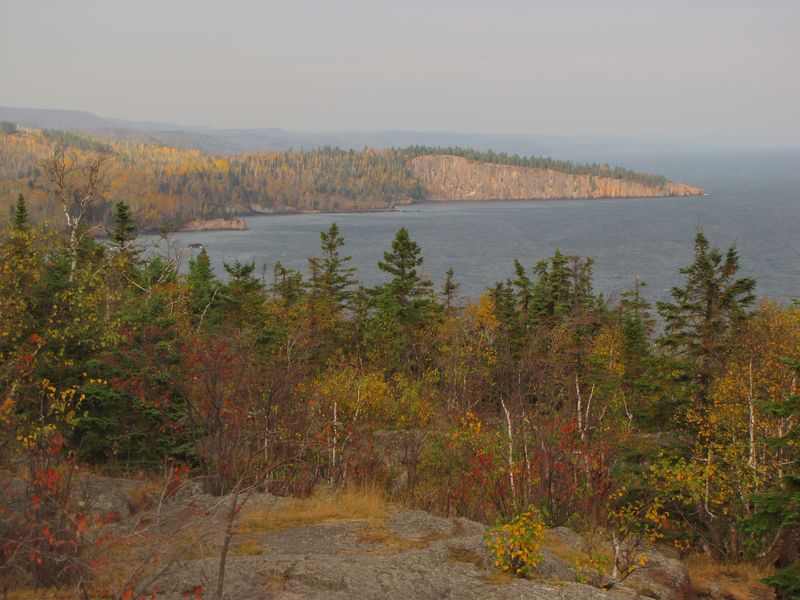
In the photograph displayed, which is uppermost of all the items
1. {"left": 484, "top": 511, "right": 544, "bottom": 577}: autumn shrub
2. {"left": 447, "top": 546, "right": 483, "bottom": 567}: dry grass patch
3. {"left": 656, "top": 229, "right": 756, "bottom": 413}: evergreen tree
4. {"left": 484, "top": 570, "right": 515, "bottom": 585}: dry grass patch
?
{"left": 656, "top": 229, "right": 756, "bottom": 413}: evergreen tree

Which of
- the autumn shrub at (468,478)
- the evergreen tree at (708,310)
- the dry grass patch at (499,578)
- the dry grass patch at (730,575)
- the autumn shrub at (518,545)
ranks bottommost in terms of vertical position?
the dry grass patch at (730,575)

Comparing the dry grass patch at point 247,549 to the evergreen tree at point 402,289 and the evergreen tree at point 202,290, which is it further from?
the evergreen tree at point 402,289

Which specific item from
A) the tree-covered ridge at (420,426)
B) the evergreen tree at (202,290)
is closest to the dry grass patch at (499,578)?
the tree-covered ridge at (420,426)

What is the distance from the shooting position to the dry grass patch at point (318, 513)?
1048cm

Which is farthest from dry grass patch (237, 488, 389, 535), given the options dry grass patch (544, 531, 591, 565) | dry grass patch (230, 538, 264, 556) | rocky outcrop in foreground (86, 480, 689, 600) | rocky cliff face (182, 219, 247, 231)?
rocky cliff face (182, 219, 247, 231)

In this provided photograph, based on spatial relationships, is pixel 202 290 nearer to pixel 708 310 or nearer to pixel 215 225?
pixel 708 310

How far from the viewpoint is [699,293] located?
57.6 ft

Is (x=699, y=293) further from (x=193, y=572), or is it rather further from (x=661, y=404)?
(x=193, y=572)

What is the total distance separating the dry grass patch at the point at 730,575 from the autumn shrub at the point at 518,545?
197 inches

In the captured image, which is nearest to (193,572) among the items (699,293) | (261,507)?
(261,507)

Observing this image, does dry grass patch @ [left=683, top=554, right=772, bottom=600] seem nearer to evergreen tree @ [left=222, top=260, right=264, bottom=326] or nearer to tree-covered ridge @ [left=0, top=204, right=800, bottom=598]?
tree-covered ridge @ [left=0, top=204, right=800, bottom=598]

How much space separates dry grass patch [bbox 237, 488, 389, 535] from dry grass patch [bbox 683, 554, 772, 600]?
609 centimetres

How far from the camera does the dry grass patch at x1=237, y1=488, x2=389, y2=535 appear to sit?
34.4 feet

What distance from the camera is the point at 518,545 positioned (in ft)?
26.8
